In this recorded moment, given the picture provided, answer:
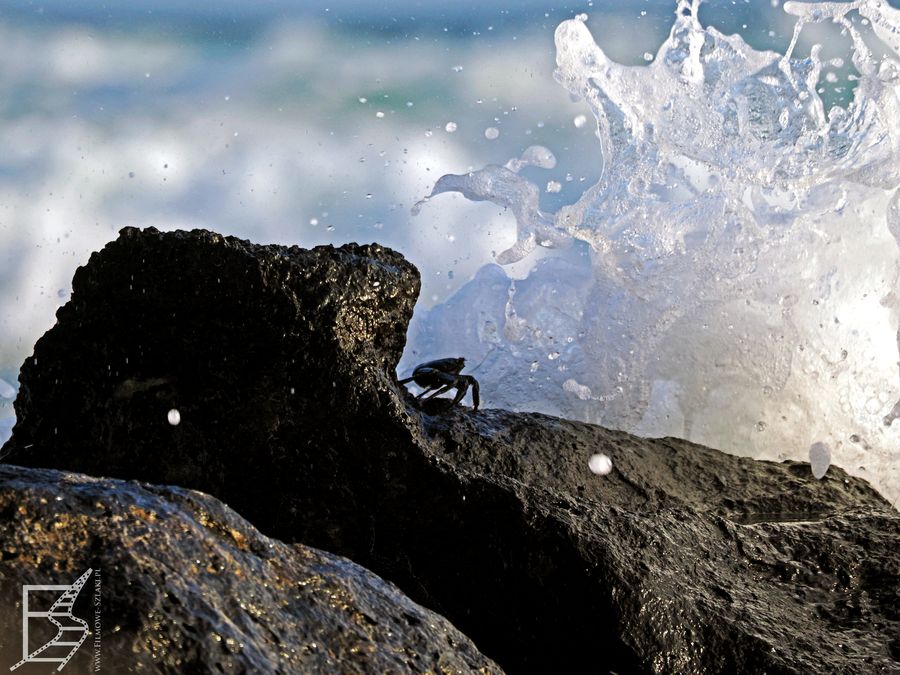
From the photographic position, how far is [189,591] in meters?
1.96

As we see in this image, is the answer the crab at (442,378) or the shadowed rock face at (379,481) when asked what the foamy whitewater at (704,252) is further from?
the shadowed rock face at (379,481)

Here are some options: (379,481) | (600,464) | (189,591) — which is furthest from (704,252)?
(189,591)

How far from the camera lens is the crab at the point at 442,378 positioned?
4.13 metres

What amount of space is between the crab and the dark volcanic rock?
1848 mm

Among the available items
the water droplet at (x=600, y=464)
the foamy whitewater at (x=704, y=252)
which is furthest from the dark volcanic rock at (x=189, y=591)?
the foamy whitewater at (x=704, y=252)

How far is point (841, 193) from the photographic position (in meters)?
6.05

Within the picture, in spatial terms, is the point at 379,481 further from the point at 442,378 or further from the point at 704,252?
the point at 704,252

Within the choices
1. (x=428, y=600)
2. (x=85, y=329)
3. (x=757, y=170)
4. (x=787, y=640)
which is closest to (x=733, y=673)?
(x=787, y=640)

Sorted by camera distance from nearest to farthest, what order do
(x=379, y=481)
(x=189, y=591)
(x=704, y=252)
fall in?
(x=189, y=591), (x=379, y=481), (x=704, y=252)

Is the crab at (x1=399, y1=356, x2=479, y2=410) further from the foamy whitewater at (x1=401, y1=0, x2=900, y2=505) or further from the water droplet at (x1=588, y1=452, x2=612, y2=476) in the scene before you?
the foamy whitewater at (x1=401, y1=0, x2=900, y2=505)

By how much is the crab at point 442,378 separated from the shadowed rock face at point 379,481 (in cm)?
41

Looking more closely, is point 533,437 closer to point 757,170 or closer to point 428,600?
point 428,600

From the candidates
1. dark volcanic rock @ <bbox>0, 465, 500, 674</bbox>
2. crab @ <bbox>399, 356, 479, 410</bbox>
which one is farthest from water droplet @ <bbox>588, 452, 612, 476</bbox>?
dark volcanic rock @ <bbox>0, 465, 500, 674</bbox>

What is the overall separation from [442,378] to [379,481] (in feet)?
2.82
